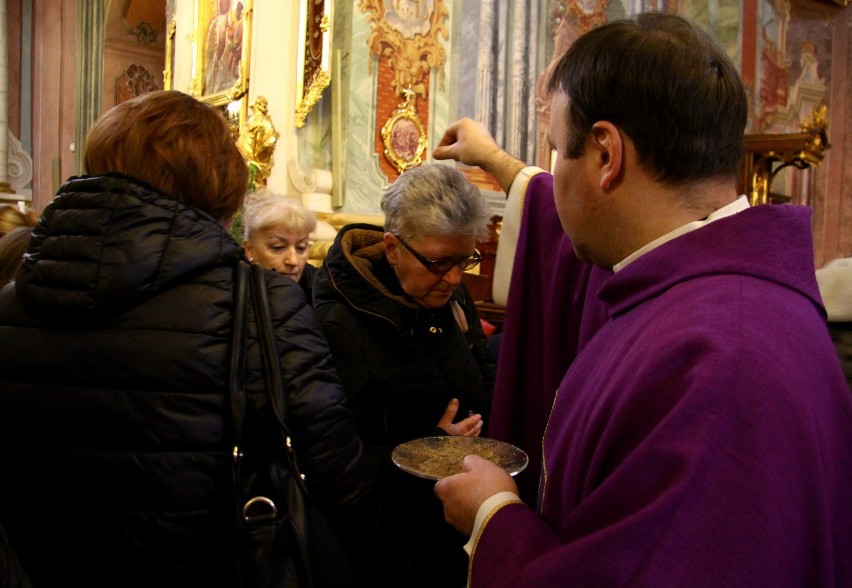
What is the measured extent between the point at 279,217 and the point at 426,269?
1689 millimetres

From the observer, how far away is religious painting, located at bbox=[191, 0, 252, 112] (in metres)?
6.06

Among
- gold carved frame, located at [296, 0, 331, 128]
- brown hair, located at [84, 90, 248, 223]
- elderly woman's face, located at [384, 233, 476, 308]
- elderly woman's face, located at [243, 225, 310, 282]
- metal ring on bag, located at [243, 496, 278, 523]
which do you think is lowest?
metal ring on bag, located at [243, 496, 278, 523]

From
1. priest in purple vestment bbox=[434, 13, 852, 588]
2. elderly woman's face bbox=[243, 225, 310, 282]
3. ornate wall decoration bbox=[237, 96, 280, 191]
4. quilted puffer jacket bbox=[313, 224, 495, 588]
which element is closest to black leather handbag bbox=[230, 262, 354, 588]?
priest in purple vestment bbox=[434, 13, 852, 588]

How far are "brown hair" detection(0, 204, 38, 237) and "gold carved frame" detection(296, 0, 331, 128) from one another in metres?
3.38

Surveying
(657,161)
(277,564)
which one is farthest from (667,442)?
(277,564)

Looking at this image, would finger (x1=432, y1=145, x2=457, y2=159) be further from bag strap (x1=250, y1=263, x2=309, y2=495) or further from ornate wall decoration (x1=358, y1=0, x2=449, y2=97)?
ornate wall decoration (x1=358, y1=0, x2=449, y2=97)

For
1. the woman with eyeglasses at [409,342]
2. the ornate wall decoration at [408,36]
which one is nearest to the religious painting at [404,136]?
the ornate wall decoration at [408,36]

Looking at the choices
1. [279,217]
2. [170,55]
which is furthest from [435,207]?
[170,55]

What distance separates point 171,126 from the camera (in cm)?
148

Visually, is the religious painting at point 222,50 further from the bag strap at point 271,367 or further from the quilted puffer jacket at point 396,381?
the bag strap at point 271,367

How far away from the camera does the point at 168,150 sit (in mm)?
1467

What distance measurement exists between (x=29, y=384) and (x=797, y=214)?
130 cm

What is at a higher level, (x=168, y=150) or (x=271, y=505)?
(x=168, y=150)

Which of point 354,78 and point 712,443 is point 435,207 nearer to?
point 712,443
